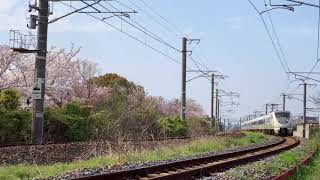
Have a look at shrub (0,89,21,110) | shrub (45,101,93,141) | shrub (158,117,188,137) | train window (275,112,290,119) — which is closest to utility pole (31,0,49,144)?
shrub (0,89,21,110)

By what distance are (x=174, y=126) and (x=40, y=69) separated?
26.1 metres

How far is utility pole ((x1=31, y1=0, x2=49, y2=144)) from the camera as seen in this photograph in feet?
94.5

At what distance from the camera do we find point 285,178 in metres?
15.1

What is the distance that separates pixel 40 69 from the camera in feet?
96.4

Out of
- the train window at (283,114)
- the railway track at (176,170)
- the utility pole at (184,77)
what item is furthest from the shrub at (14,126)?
the train window at (283,114)

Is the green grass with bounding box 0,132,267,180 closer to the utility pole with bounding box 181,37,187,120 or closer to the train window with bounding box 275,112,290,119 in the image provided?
the utility pole with bounding box 181,37,187,120

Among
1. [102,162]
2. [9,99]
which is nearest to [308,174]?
[102,162]

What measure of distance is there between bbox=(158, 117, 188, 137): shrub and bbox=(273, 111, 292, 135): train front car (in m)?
19.5

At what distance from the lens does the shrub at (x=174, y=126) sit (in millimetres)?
52781

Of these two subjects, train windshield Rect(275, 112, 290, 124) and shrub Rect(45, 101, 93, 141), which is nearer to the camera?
shrub Rect(45, 101, 93, 141)

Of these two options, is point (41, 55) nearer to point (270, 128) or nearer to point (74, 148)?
point (74, 148)

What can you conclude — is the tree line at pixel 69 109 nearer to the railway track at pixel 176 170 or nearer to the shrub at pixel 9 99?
the shrub at pixel 9 99

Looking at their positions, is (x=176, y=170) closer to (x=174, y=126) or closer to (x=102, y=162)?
(x=102, y=162)

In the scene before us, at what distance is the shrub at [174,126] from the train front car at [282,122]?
19457mm
